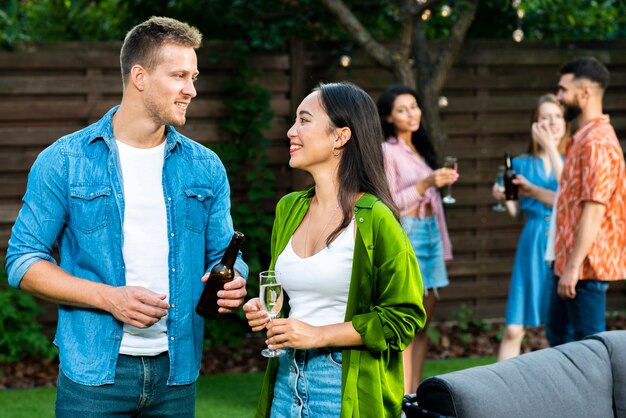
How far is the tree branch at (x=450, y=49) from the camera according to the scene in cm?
797

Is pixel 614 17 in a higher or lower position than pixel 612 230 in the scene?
higher

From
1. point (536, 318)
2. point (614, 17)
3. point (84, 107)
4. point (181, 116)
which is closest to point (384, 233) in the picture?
point (181, 116)

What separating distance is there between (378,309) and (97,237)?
1.00 m

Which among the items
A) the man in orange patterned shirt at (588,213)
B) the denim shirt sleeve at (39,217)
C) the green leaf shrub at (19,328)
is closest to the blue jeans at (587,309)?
the man in orange patterned shirt at (588,213)

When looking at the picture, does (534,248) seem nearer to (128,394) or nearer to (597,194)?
(597,194)

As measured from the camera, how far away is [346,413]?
129 inches

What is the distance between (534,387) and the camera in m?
3.94

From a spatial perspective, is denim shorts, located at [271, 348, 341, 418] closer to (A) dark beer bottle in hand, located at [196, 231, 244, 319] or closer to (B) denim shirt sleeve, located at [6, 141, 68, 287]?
(A) dark beer bottle in hand, located at [196, 231, 244, 319]

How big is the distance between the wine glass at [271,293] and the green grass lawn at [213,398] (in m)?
3.43

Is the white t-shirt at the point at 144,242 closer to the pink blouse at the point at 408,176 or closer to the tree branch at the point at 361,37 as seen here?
the pink blouse at the point at 408,176

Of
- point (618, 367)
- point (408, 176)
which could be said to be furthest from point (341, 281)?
point (408, 176)

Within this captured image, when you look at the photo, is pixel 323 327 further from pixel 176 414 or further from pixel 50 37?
pixel 50 37

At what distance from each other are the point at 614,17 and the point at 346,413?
755 cm

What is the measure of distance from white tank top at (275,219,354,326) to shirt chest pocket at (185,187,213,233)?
392mm
